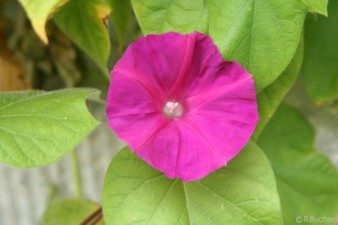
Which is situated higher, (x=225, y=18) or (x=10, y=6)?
(x=225, y=18)

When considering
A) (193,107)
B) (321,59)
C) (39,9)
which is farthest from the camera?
(321,59)

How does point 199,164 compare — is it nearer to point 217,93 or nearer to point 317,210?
point 217,93

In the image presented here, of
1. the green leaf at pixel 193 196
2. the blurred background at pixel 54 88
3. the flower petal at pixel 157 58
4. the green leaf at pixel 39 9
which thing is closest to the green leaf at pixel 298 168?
the blurred background at pixel 54 88

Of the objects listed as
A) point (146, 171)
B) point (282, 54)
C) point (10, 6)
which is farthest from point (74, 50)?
point (282, 54)

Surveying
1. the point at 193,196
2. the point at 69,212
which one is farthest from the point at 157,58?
the point at 69,212

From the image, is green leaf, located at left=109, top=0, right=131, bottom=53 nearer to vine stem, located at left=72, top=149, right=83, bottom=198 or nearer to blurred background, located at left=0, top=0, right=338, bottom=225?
blurred background, located at left=0, top=0, right=338, bottom=225

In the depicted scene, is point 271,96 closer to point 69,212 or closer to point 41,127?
point 41,127

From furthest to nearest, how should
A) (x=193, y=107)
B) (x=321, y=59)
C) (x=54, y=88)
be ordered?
(x=54, y=88) < (x=321, y=59) < (x=193, y=107)
